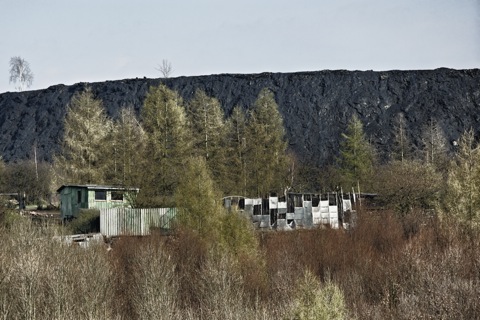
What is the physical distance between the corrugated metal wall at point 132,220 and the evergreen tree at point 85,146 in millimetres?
10029

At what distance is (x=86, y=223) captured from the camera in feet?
117

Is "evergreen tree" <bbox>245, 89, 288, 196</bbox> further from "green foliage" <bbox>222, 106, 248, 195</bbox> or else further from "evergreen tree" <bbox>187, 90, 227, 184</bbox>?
"evergreen tree" <bbox>187, 90, 227, 184</bbox>

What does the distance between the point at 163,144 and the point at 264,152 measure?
29.9 feet

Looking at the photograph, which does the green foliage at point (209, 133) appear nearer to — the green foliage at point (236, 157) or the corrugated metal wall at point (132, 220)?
the green foliage at point (236, 157)

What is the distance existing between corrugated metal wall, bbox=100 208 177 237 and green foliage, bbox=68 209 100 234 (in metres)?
1.09

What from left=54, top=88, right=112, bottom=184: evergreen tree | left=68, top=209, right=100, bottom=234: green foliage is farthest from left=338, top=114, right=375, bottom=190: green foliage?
left=68, top=209, right=100, bottom=234: green foliage

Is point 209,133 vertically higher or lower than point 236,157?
higher

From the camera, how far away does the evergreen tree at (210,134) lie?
45.7 metres

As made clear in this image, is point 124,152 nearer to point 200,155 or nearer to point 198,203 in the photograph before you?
point 200,155

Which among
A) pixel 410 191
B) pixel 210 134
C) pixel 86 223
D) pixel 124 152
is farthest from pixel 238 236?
pixel 210 134

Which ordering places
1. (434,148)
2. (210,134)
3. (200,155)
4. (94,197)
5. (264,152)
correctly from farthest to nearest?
(434,148), (264,152), (210,134), (200,155), (94,197)

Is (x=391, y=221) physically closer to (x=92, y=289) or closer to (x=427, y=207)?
(x=427, y=207)

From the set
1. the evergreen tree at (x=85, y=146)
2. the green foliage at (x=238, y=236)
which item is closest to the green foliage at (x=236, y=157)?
the evergreen tree at (x=85, y=146)

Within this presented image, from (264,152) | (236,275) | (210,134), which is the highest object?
(210,134)
